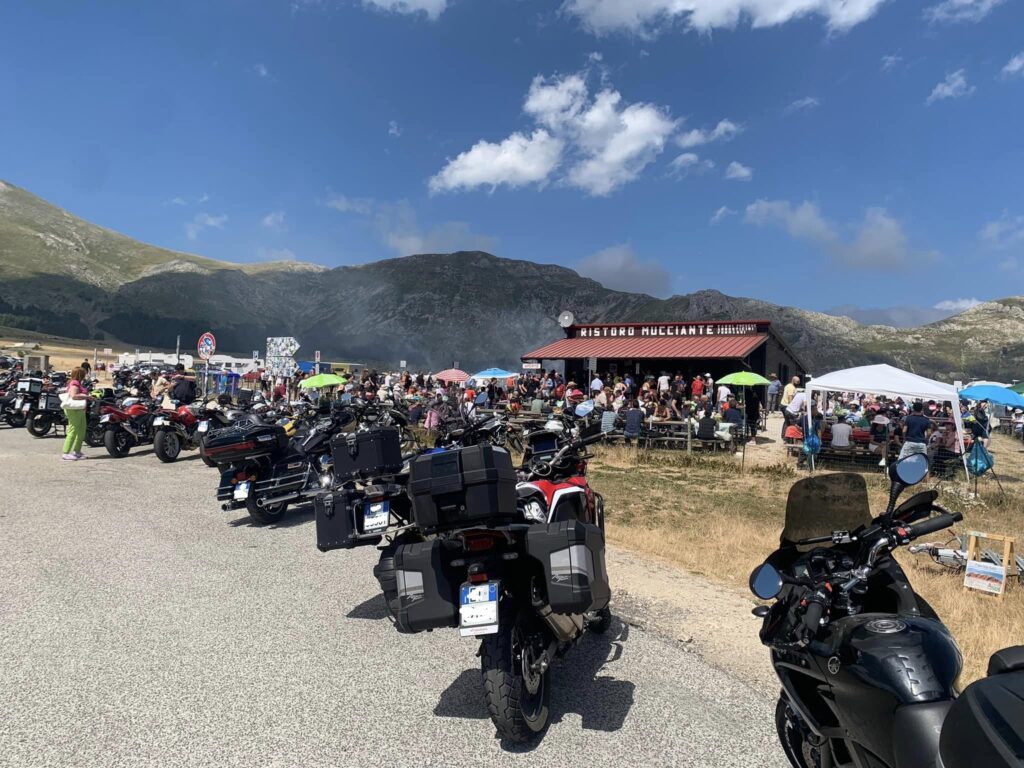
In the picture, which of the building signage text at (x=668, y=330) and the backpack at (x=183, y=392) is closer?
the backpack at (x=183, y=392)

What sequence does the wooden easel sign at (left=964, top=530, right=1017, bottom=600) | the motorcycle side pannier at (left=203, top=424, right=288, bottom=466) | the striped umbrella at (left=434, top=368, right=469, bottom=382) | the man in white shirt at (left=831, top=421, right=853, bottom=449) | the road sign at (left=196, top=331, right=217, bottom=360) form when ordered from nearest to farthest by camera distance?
the wooden easel sign at (left=964, top=530, right=1017, bottom=600), the motorcycle side pannier at (left=203, top=424, right=288, bottom=466), the man in white shirt at (left=831, top=421, right=853, bottom=449), the road sign at (left=196, top=331, right=217, bottom=360), the striped umbrella at (left=434, top=368, right=469, bottom=382)

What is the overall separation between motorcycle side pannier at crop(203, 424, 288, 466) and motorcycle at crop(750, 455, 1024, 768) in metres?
6.22

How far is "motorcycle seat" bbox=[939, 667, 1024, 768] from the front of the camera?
1.11 m

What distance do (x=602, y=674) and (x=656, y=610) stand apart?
1186mm

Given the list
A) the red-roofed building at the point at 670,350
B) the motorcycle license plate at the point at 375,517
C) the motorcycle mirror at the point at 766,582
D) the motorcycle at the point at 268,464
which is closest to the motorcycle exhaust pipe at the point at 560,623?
the motorcycle mirror at the point at 766,582

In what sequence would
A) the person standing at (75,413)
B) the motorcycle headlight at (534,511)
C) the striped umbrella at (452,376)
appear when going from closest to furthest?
the motorcycle headlight at (534,511)
the person standing at (75,413)
the striped umbrella at (452,376)

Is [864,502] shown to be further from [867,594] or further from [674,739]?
[674,739]

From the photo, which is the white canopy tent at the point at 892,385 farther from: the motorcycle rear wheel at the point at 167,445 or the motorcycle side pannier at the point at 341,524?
the motorcycle rear wheel at the point at 167,445

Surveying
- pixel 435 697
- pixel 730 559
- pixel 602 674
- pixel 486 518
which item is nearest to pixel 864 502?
pixel 486 518

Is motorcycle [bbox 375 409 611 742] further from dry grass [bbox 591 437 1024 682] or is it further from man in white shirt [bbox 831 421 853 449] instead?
man in white shirt [bbox 831 421 853 449]

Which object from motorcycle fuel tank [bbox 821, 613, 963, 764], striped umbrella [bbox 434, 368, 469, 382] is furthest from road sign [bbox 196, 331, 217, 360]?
motorcycle fuel tank [bbox 821, 613, 963, 764]

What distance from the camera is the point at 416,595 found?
298 centimetres

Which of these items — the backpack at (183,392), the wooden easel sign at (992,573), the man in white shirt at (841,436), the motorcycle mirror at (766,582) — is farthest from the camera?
the backpack at (183,392)

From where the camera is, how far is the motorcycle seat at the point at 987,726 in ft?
3.66
